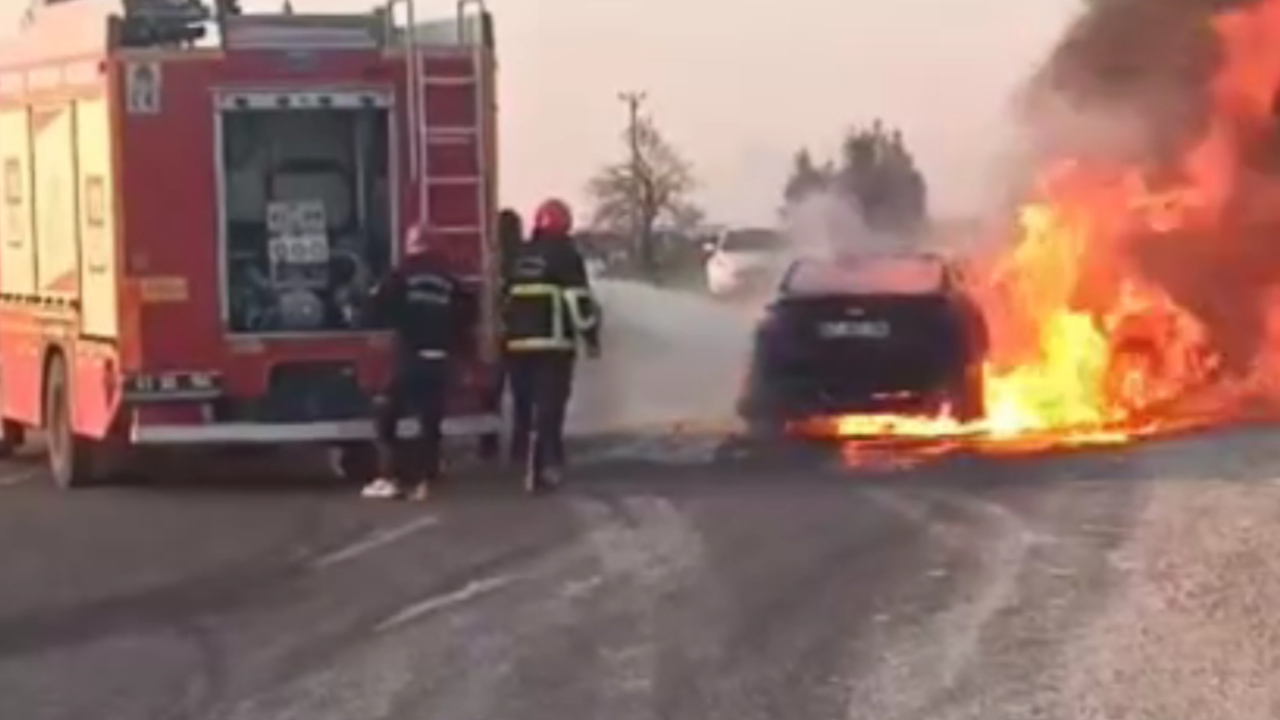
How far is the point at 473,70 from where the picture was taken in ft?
66.7

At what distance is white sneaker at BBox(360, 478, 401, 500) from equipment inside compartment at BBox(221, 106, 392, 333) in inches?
50.8

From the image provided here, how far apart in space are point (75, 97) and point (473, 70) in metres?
2.49

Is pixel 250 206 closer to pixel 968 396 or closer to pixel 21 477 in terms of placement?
pixel 21 477

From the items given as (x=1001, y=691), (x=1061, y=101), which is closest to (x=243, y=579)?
(x=1001, y=691)

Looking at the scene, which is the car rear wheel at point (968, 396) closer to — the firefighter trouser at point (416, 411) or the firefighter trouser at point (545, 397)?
the firefighter trouser at point (545, 397)

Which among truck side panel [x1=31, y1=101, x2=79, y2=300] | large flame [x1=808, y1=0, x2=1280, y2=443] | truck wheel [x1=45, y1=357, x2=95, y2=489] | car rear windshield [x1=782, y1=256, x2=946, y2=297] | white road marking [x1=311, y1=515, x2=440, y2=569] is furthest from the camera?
large flame [x1=808, y1=0, x2=1280, y2=443]

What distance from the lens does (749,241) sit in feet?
190

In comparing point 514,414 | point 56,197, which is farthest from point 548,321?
point 56,197

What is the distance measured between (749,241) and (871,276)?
33531 millimetres

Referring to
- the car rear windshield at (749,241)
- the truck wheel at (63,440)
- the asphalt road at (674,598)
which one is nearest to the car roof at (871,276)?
the asphalt road at (674,598)

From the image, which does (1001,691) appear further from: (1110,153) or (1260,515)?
(1110,153)

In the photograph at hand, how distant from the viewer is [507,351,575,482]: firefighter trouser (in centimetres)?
1942

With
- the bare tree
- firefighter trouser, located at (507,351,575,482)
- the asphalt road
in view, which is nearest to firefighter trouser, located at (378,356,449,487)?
the asphalt road

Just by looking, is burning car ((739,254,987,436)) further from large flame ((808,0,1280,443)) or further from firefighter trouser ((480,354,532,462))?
firefighter trouser ((480,354,532,462))
